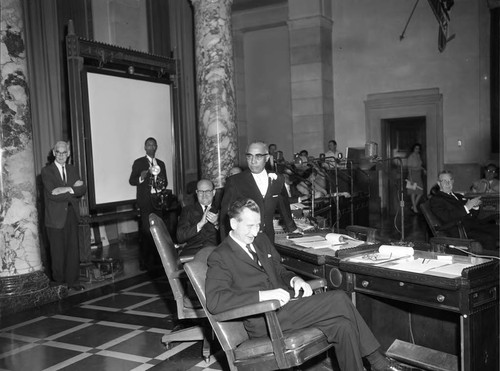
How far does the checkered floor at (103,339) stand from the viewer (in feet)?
14.6

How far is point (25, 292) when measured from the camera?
616 cm

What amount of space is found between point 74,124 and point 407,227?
692 cm

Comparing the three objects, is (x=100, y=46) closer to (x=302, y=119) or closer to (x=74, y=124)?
(x=74, y=124)

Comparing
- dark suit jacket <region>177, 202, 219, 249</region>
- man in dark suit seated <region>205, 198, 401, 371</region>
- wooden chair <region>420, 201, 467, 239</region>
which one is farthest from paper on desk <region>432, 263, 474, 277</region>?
wooden chair <region>420, 201, 467, 239</region>

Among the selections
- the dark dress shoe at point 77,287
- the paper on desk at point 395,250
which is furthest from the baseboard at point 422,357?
the dark dress shoe at point 77,287

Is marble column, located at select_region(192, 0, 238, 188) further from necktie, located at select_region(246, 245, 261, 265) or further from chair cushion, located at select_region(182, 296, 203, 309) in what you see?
necktie, located at select_region(246, 245, 261, 265)

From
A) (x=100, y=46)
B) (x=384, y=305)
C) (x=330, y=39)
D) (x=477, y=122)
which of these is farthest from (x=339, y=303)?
(x=330, y=39)

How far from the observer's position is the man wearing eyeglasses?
5.34 meters

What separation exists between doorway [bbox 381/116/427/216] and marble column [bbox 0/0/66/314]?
9.63 metres

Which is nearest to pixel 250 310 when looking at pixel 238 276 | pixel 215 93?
pixel 238 276

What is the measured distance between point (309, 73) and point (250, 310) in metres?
11.5

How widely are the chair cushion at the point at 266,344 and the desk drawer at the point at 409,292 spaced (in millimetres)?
499

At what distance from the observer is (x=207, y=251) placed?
149 inches

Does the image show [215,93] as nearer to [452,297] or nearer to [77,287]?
[77,287]
